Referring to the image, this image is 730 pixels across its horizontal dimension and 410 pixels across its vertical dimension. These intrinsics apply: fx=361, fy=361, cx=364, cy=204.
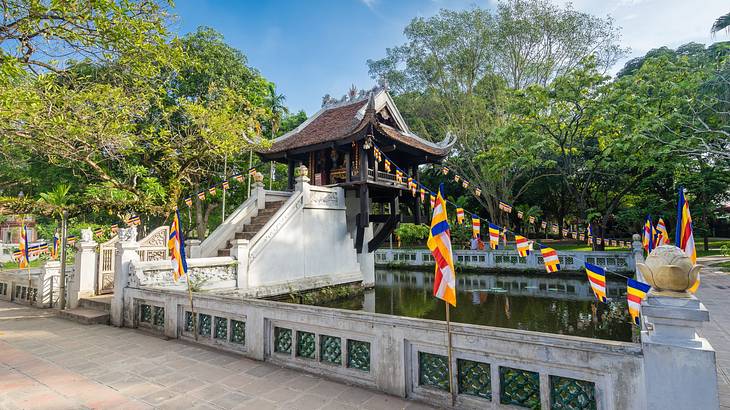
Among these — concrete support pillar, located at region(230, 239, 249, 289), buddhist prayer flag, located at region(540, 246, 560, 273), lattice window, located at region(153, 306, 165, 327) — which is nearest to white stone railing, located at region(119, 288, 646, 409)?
lattice window, located at region(153, 306, 165, 327)

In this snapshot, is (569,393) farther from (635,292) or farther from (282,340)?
(282,340)

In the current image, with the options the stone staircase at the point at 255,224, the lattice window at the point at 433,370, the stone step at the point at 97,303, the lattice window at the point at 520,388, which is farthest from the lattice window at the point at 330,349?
the stone staircase at the point at 255,224

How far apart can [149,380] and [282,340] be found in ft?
5.01

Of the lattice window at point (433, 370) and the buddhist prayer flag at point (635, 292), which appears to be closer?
the lattice window at point (433, 370)

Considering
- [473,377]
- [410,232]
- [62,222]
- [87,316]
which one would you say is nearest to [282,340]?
[473,377]

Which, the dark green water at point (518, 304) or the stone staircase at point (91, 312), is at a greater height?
the stone staircase at point (91, 312)

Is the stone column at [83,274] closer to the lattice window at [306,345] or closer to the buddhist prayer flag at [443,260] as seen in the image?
the lattice window at [306,345]

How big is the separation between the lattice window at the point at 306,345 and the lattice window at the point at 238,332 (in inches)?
39.6

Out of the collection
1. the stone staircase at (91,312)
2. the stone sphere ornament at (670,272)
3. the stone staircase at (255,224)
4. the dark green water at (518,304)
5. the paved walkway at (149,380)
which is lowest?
the dark green water at (518,304)

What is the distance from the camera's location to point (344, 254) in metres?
13.4

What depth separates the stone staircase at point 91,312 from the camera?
697 centimetres

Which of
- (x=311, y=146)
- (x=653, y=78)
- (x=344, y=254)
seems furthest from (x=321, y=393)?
(x=653, y=78)

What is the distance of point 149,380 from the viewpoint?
412 centimetres

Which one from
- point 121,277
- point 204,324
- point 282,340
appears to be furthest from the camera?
point 121,277
